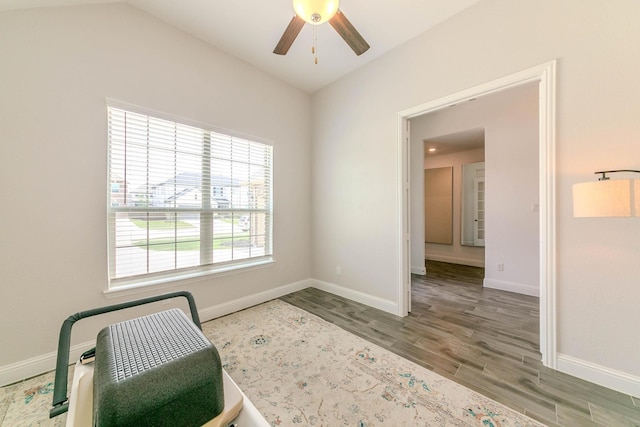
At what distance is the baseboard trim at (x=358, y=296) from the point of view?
9.55ft

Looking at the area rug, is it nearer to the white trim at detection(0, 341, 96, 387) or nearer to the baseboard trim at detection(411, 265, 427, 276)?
the white trim at detection(0, 341, 96, 387)

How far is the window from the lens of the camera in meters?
2.26

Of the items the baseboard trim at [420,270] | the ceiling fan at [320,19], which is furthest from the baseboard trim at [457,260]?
the ceiling fan at [320,19]

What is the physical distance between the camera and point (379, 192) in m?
3.02

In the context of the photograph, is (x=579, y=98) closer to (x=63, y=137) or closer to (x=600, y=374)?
(x=600, y=374)

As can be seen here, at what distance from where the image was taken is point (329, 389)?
1.72m

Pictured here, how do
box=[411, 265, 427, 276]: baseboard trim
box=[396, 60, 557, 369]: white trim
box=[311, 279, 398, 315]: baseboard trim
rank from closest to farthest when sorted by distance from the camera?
box=[396, 60, 557, 369]: white trim → box=[311, 279, 398, 315]: baseboard trim → box=[411, 265, 427, 276]: baseboard trim

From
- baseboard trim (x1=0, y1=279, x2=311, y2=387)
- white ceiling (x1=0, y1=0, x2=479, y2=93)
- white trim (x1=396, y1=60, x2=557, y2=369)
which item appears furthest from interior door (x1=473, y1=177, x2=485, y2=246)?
baseboard trim (x1=0, y1=279, x2=311, y2=387)

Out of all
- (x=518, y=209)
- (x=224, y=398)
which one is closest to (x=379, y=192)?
(x=518, y=209)

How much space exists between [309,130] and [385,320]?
298 cm

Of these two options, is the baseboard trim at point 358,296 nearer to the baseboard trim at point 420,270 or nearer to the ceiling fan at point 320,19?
the baseboard trim at point 420,270

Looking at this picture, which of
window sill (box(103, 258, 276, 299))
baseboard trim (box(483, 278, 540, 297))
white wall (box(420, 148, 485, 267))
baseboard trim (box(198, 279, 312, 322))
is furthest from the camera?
white wall (box(420, 148, 485, 267))

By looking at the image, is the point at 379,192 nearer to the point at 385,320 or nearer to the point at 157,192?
the point at 385,320

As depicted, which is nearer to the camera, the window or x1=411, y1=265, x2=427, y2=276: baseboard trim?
the window
